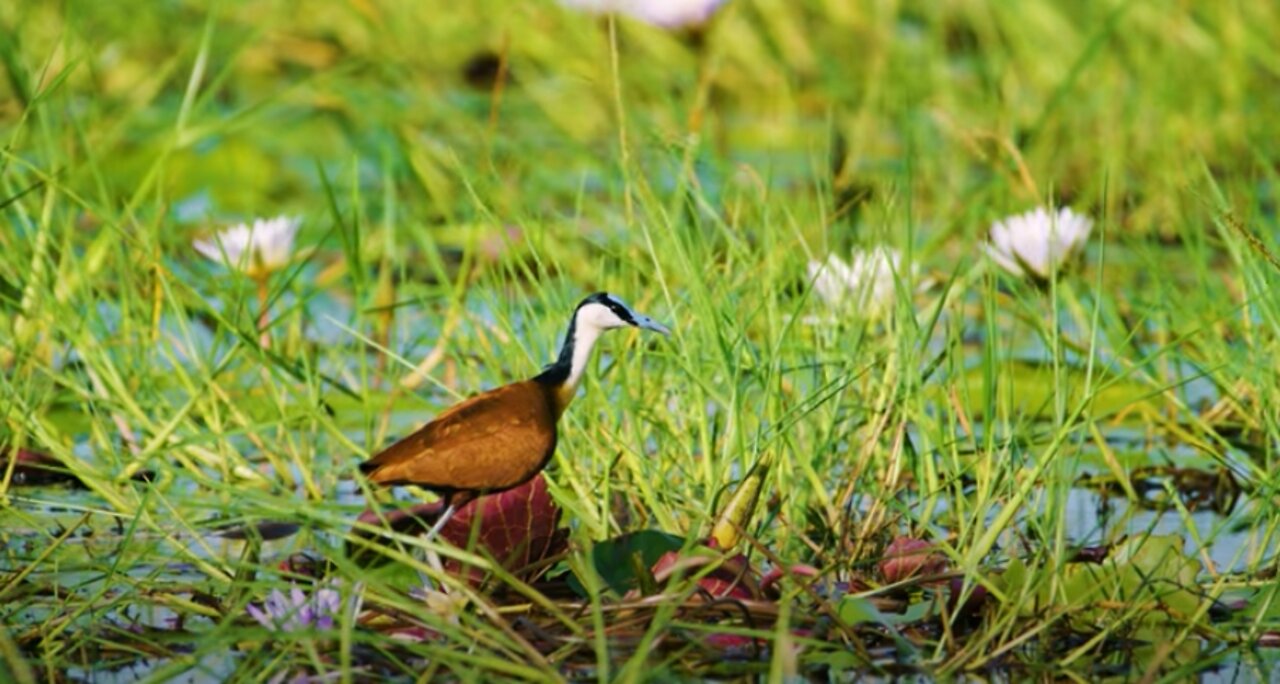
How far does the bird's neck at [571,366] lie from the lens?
2842 mm

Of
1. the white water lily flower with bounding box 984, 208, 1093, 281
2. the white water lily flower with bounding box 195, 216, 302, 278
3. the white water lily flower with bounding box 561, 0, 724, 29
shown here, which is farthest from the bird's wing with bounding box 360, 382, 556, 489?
the white water lily flower with bounding box 561, 0, 724, 29

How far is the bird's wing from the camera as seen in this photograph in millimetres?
2771

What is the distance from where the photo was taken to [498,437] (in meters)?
2.77

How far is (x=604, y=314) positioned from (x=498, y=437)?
20 cm

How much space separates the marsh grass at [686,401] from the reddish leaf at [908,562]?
0.09 feet

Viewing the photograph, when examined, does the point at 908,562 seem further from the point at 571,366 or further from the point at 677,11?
the point at 677,11

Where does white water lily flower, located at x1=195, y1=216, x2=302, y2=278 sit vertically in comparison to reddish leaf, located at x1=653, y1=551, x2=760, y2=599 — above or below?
above

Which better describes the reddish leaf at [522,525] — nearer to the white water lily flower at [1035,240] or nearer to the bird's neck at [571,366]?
the bird's neck at [571,366]

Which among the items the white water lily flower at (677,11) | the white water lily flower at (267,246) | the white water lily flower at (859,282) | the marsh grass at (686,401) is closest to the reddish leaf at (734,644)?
the marsh grass at (686,401)

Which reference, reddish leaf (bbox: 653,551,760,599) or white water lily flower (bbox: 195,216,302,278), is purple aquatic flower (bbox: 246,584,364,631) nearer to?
reddish leaf (bbox: 653,551,760,599)

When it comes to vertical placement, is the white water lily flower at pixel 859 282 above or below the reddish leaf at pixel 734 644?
above

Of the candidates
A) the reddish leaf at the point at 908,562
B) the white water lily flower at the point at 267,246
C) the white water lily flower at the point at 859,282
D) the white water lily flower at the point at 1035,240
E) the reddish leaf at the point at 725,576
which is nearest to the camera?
the reddish leaf at the point at 725,576


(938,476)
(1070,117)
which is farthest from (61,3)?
(938,476)

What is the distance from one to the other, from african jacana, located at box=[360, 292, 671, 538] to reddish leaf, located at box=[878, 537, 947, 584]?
0.45 metres
